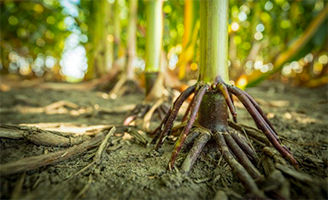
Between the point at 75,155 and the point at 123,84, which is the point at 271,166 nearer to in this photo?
the point at 75,155

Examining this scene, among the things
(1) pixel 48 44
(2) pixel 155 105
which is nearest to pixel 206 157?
(2) pixel 155 105

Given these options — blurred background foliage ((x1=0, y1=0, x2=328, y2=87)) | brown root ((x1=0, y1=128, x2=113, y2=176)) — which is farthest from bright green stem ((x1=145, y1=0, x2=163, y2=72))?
brown root ((x1=0, y1=128, x2=113, y2=176))

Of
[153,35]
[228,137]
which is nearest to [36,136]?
[228,137]

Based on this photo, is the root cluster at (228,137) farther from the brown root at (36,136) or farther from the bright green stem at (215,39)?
the brown root at (36,136)

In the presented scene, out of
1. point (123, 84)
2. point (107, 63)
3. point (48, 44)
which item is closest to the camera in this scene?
point (123, 84)

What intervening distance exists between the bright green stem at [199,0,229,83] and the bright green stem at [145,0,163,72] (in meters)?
0.67

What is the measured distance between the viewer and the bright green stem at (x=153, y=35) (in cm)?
146

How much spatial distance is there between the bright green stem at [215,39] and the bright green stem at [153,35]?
0.67 m

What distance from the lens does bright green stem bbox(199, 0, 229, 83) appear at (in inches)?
32.7

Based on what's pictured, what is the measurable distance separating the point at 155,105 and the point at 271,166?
822mm

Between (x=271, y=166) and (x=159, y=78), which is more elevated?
(x=159, y=78)

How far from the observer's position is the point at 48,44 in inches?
246

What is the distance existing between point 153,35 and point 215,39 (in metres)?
0.74

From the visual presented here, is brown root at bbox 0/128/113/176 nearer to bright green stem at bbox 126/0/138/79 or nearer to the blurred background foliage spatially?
the blurred background foliage
